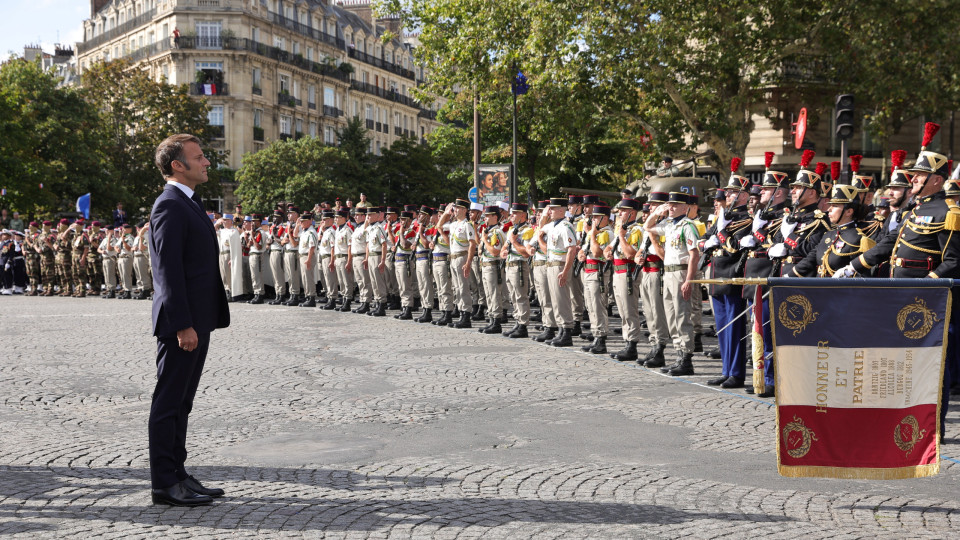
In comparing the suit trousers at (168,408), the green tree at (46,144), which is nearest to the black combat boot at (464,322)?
the suit trousers at (168,408)

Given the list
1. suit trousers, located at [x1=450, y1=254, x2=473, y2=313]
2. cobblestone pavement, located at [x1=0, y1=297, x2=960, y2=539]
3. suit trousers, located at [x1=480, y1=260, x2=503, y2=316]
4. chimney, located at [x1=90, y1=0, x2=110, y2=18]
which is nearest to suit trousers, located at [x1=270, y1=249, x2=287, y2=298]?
suit trousers, located at [x1=450, y1=254, x2=473, y2=313]

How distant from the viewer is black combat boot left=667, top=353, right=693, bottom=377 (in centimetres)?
1059

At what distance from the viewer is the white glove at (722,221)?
33.0 ft

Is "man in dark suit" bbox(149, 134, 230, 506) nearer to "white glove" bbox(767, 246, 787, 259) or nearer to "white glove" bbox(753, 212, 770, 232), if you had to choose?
"white glove" bbox(767, 246, 787, 259)

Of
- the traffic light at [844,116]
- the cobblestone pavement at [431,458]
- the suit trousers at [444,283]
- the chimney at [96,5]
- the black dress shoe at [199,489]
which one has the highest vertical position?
the chimney at [96,5]

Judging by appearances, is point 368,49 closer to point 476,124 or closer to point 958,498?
point 476,124

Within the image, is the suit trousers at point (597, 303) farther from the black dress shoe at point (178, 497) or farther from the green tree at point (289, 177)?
the green tree at point (289, 177)

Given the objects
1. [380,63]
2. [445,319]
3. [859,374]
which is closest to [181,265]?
[859,374]

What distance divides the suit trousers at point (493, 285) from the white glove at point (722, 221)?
5.63 metres

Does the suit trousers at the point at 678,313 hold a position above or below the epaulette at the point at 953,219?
below

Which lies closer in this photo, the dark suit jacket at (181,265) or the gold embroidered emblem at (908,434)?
the gold embroidered emblem at (908,434)

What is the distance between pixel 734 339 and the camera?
9789 millimetres

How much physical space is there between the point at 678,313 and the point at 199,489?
6.20 meters

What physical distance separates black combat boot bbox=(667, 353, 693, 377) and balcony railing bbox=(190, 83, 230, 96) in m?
58.7
